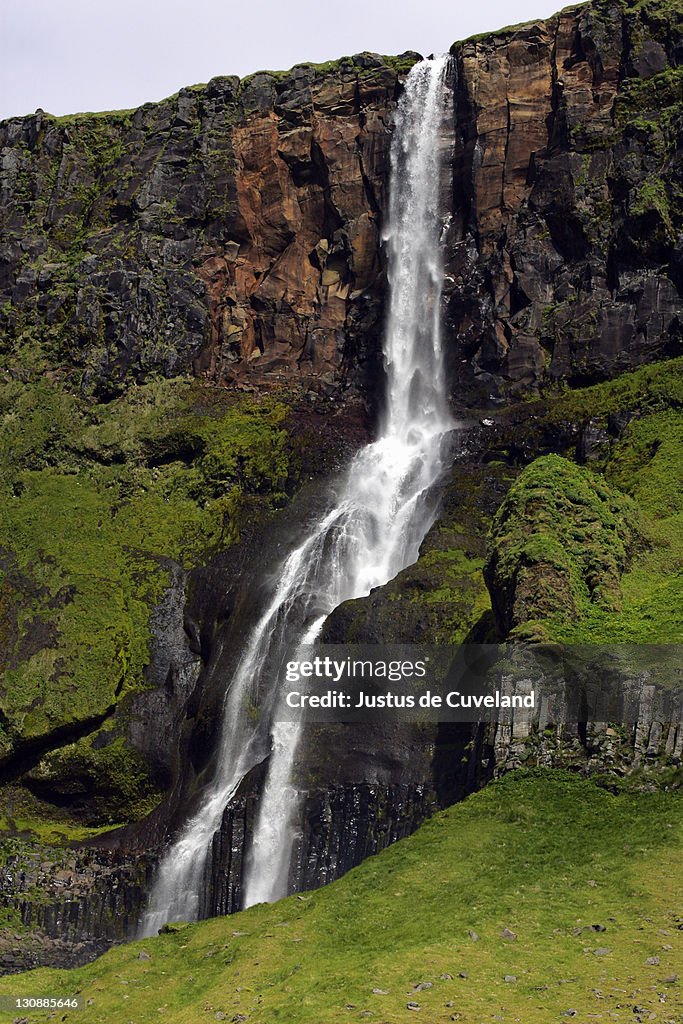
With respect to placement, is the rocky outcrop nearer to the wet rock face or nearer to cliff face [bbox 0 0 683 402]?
cliff face [bbox 0 0 683 402]

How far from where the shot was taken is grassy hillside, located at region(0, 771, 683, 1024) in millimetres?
20250

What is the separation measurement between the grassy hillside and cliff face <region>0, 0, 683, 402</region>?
33.8 metres

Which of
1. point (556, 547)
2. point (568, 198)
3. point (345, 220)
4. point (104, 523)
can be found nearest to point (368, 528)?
point (104, 523)

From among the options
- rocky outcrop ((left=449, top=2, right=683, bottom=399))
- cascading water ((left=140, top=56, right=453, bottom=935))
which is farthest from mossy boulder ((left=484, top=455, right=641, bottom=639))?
rocky outcrop ((left=449, top=2, right=683, bottom=399))

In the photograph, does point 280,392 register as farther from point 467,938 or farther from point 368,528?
point 467,938

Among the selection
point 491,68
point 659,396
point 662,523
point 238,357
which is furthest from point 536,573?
point 491,68

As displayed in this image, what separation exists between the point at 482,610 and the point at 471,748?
875cm

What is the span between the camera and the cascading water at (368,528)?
3903cm

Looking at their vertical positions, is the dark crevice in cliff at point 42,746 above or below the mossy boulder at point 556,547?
below

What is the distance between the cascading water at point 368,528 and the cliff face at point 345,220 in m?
1.38

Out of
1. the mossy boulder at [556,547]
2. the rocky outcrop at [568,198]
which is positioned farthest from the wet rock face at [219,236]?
the mossy boulder at [556,547]

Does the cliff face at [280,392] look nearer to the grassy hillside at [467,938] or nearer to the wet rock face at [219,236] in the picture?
the wet rock face at [219,236]

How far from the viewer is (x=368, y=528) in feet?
169

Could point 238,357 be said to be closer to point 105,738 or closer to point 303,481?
point 303,481
